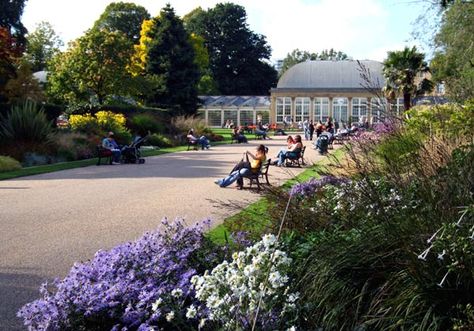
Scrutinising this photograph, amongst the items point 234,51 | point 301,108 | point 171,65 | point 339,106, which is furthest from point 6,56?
point 234,51

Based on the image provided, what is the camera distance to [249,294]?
11.8ft

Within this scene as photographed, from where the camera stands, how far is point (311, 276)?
4.27m

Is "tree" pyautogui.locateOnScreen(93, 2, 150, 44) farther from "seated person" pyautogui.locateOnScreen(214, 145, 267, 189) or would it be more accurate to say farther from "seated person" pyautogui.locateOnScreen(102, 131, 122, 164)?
"seated person" pyautogui.locateOnScreen(214, 145, 267, 189)

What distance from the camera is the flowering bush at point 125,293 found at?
14.5 feet

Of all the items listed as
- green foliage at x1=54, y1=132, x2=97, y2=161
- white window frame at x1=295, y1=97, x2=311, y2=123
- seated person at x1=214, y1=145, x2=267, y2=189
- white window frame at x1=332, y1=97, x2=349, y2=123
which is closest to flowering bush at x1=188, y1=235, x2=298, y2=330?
seated person at x1=214, y1=145, x2=267, y2=189

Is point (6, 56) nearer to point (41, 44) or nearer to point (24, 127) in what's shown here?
point (24, 127)

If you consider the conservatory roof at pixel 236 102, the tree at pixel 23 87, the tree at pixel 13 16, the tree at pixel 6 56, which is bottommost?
the conservatory roof at pixel 236 102

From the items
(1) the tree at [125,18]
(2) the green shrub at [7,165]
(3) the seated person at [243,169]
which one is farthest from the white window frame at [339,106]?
(3) the seated person at [243,169]

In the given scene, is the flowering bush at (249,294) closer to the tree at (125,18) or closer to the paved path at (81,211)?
the paved path at (81,211)

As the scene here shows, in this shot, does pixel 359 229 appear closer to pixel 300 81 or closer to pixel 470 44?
pixel 470 44

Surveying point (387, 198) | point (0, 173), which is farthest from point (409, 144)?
point (0, 173)

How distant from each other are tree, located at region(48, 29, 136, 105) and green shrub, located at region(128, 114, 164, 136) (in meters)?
3.16

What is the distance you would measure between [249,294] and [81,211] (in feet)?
27.9

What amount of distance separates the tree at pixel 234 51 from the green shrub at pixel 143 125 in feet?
175
